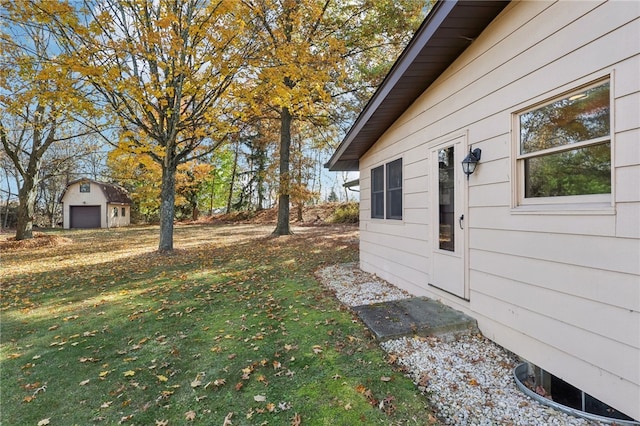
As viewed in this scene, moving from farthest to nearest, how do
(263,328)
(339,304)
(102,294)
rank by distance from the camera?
(102,294) < (339,304) < (263,328)

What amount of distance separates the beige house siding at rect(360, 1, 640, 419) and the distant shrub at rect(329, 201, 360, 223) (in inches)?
664

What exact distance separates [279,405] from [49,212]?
34418 mm

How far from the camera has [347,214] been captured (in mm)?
21891

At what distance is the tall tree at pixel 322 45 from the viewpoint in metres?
9.50

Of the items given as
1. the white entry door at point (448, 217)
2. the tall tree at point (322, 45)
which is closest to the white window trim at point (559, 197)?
the white entry door at point (448, 217)

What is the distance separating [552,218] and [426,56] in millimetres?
2519

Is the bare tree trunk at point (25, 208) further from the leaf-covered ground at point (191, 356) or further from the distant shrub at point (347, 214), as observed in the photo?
the distant shrub at point (347, 214)

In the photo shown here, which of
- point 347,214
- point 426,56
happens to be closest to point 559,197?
point 426,56

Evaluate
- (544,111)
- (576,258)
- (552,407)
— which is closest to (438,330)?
(552,407)

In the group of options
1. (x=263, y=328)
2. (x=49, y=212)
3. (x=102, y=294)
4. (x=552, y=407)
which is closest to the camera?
(x=552, y=407)

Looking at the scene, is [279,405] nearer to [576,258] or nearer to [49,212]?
[576,258]

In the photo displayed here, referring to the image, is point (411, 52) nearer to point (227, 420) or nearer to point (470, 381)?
point (470, 381)

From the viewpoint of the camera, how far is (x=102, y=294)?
5.84 metres

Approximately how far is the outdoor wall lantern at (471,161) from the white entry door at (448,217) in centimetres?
14
